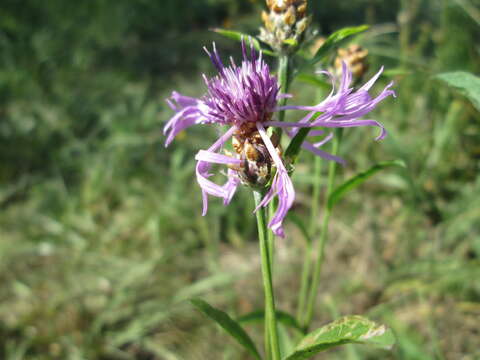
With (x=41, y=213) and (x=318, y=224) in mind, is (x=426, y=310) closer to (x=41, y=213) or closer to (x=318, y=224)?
(x=318, y=224)

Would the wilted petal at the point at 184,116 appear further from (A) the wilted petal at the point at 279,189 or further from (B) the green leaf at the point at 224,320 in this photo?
(B) the green leaf at the point at 224,320

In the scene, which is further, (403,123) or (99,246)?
(403,123)

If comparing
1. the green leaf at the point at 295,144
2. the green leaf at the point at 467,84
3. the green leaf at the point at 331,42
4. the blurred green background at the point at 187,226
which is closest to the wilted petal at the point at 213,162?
the green leaf at the point at 295,144

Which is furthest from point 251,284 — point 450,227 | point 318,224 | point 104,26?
→ point 104,26

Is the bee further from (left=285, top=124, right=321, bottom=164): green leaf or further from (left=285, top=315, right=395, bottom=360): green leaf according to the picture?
(left=285, top=315, right=395, bottom=360): green leaf

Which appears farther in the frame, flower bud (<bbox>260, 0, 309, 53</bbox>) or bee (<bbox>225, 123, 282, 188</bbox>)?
flower bud (<bbox>260, 0, 309, 53</bbox>)

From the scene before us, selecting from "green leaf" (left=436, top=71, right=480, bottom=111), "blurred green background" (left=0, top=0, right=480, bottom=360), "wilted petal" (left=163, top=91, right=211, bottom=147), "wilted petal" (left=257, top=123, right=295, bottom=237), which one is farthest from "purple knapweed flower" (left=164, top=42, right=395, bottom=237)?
"blurred green background" (left=0, top=0, right=480, bottom=360)
